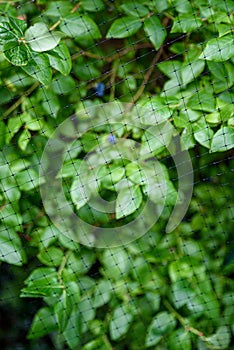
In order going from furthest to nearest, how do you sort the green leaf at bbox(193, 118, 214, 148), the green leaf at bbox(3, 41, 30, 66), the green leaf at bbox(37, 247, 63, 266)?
the green leaf at bbox(37, 247, 63, 266) < the green leaf at bbox(193, 118, 214, 148) < the green leaf at bbox(3, 41, 30, 66)

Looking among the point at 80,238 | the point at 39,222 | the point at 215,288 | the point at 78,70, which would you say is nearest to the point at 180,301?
the point at 215,288

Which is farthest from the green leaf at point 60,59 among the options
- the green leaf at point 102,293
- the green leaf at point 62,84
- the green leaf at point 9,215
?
the green leaf at point 102,293

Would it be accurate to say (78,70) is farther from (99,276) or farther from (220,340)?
(220,340)

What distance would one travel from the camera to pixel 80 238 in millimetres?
1478

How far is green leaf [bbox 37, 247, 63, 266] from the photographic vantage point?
1.47 meters

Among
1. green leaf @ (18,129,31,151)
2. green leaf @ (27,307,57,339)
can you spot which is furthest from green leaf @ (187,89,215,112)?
green leaf @ (27,307,57,339)

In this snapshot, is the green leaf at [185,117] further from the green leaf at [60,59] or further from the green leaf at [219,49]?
the green leaf at [60,59]

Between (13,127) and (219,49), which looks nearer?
(219,49)

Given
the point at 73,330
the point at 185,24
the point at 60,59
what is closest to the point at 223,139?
the point at 185,24

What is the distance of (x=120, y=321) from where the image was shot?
1.53 metres

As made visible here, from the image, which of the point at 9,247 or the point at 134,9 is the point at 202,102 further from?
the point at 9,247

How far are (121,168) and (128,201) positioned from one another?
8 centimetres

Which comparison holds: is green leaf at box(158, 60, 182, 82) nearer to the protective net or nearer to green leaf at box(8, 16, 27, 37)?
the protective net

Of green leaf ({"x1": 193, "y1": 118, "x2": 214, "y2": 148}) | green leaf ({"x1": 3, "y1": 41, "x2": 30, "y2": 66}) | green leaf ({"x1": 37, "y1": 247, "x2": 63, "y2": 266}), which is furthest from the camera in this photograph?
green leaf ({"x1": 37, "y1": 247, "x2": 63, "y2": 266})
